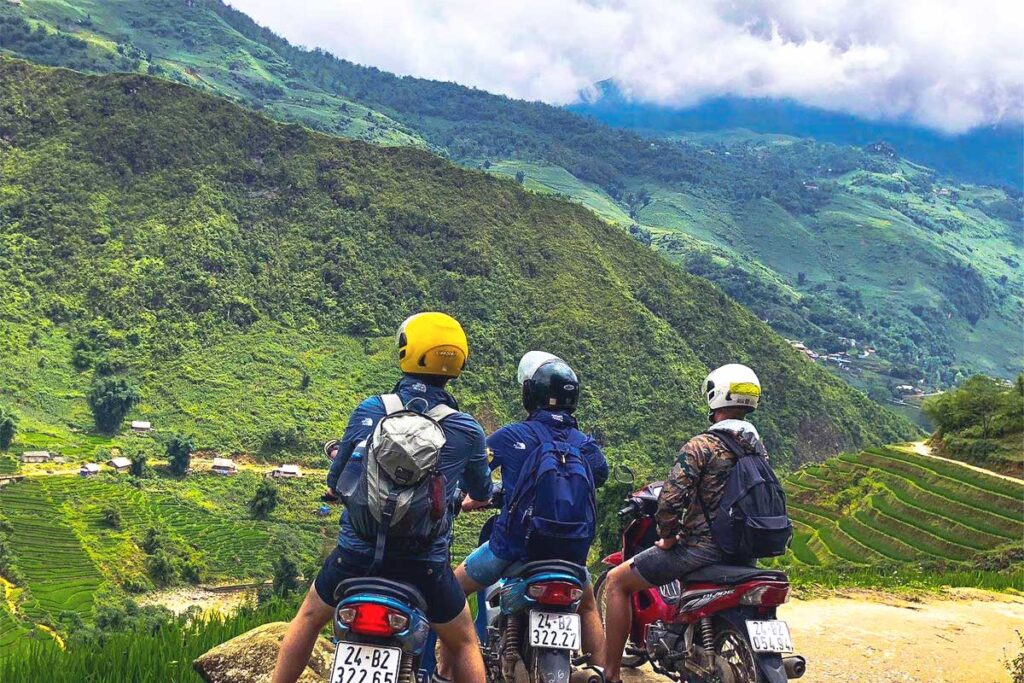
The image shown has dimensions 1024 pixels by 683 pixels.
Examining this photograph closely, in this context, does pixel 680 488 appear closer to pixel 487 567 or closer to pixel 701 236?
pixel 487 567

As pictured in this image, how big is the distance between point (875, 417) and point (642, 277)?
25.6 m

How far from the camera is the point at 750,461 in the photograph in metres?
3.64

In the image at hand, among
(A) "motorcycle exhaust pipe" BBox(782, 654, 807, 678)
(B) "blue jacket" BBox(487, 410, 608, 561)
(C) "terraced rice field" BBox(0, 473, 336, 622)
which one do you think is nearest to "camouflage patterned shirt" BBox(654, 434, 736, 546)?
(B) "blue jacket" BBox(487, 410, 608, 561)

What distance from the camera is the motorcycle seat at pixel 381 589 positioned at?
294cm

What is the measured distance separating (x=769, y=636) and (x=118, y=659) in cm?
288

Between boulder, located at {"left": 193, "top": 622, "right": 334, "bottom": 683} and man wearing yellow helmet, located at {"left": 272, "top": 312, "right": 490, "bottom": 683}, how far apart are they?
2.16 ft

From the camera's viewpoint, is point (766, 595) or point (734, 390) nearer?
point (766, 595)

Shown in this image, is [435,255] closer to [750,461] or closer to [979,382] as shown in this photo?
[979,382]

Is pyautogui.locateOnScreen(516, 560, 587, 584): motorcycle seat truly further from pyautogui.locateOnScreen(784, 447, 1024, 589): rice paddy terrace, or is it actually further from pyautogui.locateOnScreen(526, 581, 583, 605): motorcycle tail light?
pyautogui.locateOnScreen(784, 447, 1024, 589): rice paddy terrace

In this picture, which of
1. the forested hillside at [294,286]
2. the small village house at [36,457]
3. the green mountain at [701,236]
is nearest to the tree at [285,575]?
the small village house at [36,457]

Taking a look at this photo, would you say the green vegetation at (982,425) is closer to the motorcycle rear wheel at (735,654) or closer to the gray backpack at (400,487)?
the motorcycle rear wheel at (735,654)

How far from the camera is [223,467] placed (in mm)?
49281

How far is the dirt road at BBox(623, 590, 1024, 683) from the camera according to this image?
18.0ft

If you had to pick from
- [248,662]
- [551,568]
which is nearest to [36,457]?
[248,662]
